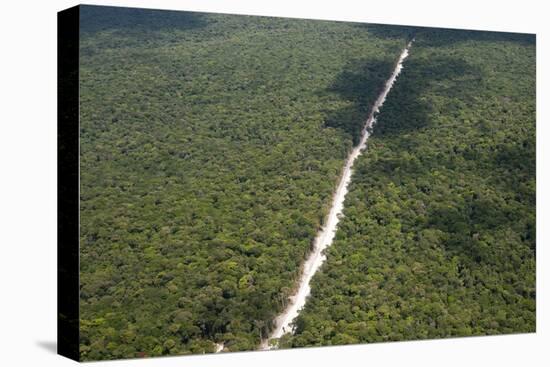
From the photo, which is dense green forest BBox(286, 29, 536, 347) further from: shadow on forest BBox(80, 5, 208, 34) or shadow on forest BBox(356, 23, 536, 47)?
shadow on forest BBox(80, 5, 208, 34)

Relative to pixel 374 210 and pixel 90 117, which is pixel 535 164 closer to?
pixel 374 210

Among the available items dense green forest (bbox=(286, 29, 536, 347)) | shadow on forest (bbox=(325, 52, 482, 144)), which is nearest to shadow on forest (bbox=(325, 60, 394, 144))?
shadow on forest (bbox=(325, 52, 482, 144))

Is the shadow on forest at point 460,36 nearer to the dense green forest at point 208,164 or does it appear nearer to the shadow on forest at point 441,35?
the shadow on forest at point 441,35

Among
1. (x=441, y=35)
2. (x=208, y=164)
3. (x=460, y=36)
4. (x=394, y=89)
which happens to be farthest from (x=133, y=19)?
(x=460, y=36)

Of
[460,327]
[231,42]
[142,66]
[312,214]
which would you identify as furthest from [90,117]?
[460,327]

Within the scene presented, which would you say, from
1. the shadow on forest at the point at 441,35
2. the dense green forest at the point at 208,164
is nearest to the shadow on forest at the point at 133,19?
the dense green forest at the point at 208,164

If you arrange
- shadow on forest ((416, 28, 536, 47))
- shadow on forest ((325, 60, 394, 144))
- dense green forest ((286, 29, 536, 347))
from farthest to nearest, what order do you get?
shadow on forest ((416, 28, 536, 47)), shadow on forest ((325, 60, 394, 144)), dense green forest ((286, 29, 536, 347))

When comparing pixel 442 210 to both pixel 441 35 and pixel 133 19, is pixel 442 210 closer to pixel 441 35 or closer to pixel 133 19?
pixel 441 35
